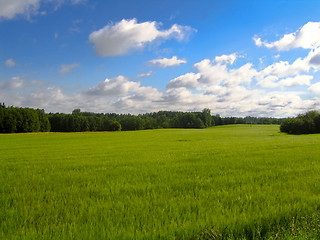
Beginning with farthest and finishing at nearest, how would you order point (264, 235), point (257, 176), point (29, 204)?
point (257, 176) → point (29, 204) → point (264, 235)

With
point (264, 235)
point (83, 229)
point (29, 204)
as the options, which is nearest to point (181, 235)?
point (264, 235)

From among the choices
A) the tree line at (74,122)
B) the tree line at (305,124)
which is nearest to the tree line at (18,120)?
the tree line at (74,122)

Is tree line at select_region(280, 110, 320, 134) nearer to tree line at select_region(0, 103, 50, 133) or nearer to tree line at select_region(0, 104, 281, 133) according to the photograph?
tree line at select_region(0, 104, 281, 133)

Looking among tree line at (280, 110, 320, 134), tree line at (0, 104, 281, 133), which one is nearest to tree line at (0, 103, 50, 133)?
tree line at (0, 104, 281, 133)

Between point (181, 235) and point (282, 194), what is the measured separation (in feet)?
10.2

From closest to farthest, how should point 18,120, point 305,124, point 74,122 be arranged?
point 305,124 < point 18,120 < point 74,122

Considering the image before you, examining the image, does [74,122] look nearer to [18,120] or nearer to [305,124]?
[18,120]

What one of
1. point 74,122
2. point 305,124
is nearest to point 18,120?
point 74,122

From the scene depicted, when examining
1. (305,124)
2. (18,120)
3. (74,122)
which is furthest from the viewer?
(74,122)

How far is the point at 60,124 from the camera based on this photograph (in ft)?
414

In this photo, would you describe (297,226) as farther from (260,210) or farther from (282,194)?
(282,194)

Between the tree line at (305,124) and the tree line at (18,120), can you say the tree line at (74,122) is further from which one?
the tree line at (305,124)

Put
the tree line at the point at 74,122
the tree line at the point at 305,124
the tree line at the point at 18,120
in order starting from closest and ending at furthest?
the tree line at the point at 305,124 → the tree line at the point at 18,120 → the tree line at the point at 74,122

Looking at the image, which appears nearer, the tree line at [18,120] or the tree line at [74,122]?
the tree line at [18,120]
